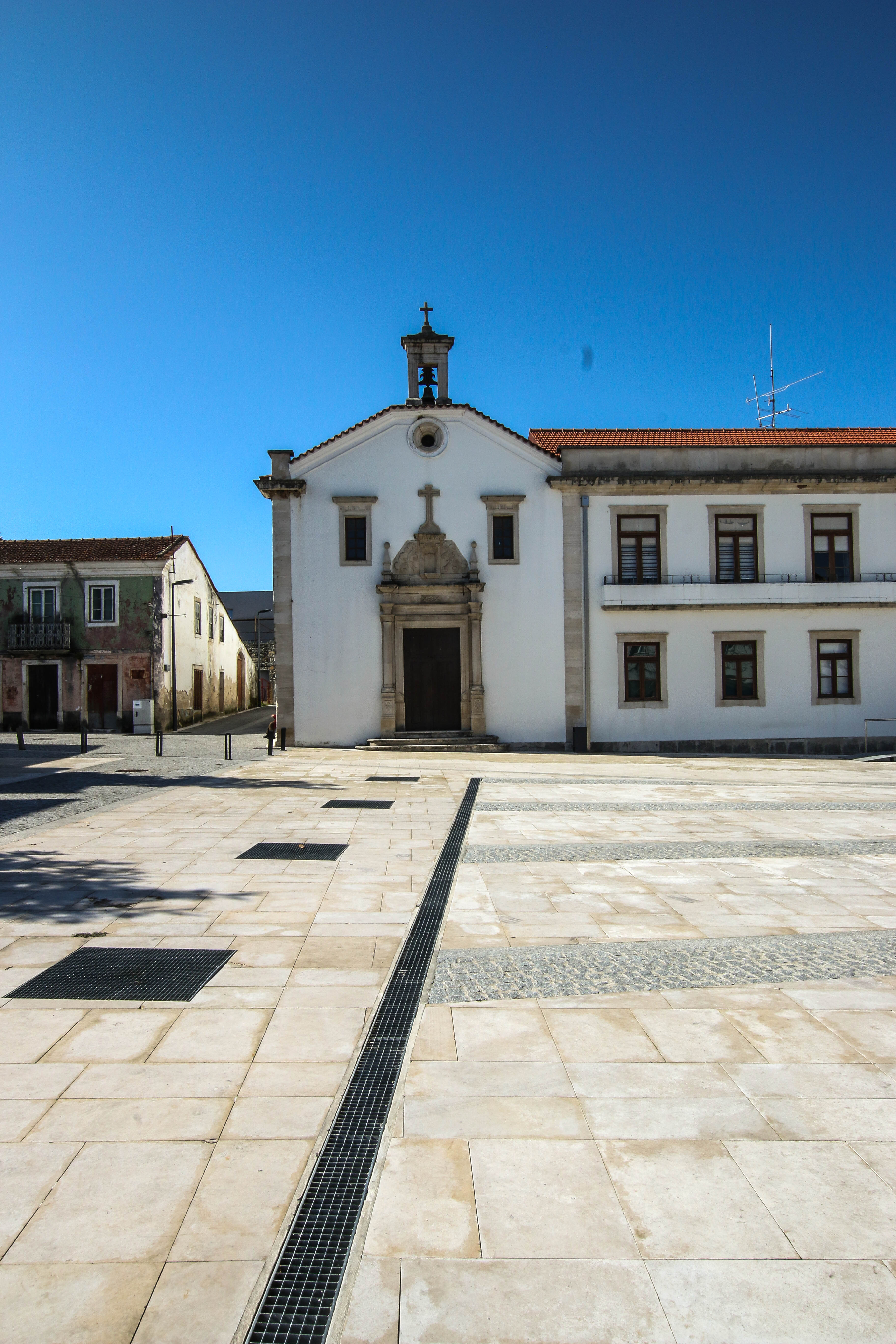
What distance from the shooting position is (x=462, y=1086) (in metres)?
3.50

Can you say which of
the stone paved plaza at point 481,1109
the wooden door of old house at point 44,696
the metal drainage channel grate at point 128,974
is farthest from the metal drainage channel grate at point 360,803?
the wooden door of old house at point 44,696

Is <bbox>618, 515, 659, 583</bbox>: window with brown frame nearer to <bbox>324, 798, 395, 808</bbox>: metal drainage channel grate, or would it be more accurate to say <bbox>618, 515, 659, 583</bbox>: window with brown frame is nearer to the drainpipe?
the drainpipe

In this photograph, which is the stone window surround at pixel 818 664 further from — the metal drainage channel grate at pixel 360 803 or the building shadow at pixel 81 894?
the building shadow at pixel 81 894

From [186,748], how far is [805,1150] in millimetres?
20678

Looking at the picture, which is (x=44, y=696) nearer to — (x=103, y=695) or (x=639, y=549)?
(x=103, y=695)

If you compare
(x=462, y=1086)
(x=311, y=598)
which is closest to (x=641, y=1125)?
(x=462, y=1086)

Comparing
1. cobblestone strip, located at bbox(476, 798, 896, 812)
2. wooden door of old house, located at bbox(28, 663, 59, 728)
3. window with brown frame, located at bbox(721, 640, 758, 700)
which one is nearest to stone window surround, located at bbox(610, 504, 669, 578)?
window with brown frame, located at bbox(721, 640, 758, 700)

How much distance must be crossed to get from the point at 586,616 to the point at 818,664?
6597mm

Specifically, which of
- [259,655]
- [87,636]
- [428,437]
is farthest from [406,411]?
[259,655]

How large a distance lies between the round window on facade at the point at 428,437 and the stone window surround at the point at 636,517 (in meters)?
4.91

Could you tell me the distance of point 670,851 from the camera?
27.6 feet

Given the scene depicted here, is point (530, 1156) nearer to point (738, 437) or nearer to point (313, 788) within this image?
point (313, 788)

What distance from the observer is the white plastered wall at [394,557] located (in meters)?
22.5

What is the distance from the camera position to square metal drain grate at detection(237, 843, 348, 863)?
8023 mm
